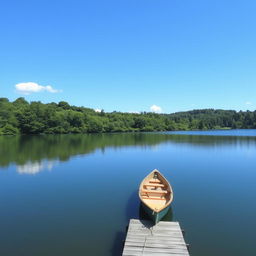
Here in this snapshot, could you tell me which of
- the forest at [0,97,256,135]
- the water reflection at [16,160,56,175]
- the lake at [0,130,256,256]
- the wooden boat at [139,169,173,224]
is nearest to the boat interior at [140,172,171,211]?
the wooden boat at [139,169,173,224]

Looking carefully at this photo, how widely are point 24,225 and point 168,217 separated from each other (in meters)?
6.35

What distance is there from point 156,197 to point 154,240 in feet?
13.7

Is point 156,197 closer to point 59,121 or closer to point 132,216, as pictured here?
point 132,216

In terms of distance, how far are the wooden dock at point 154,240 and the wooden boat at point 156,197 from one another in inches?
17.5

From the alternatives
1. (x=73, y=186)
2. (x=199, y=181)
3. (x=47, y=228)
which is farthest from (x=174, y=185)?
(x=47, y=228)

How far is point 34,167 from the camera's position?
70.6 feet

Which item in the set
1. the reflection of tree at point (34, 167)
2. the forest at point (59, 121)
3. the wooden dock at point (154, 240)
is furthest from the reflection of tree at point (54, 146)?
the forest at point (59, 121)

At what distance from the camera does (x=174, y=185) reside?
16406 millimetres

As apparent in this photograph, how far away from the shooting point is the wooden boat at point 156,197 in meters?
8.95

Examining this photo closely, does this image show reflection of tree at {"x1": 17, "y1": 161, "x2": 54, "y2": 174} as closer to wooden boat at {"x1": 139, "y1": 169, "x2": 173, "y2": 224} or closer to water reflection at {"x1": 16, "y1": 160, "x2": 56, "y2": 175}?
water reflection at {"x1": 16, "y1": 160, "x2": 56, "y2": 175}

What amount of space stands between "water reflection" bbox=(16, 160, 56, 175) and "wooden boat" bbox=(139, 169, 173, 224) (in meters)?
10.7

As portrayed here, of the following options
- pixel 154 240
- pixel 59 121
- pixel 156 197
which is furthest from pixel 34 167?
pixel 59 121

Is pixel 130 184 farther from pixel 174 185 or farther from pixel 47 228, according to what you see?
pixel 47 228

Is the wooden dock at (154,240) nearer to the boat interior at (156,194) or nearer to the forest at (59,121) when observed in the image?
the boat interior at (156,194)
